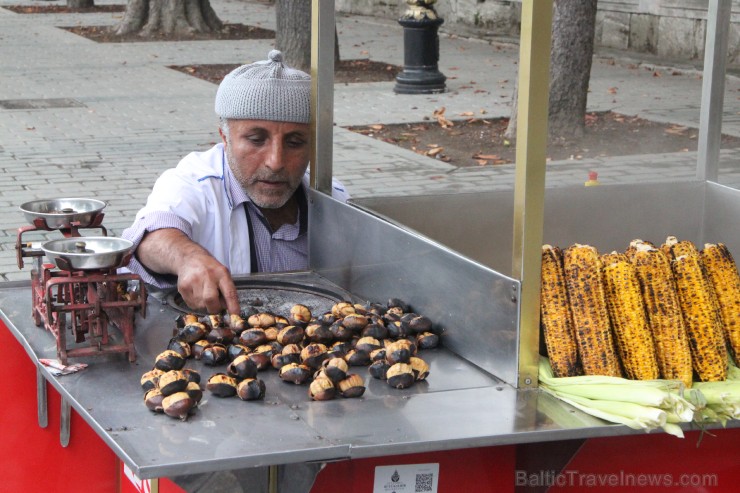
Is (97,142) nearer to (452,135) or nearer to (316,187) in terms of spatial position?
(452,135)

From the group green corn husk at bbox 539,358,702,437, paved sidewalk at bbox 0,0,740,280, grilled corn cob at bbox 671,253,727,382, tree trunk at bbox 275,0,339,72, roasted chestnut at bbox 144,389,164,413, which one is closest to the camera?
green corn husk at bbox 539,358,702,437

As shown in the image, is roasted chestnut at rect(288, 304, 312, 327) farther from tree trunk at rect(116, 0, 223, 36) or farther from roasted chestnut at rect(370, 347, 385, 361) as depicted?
tree trunk at rect(116, 0, 223, 36)

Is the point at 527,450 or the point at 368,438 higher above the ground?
the point at 368,438

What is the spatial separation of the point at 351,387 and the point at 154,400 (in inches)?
17.3

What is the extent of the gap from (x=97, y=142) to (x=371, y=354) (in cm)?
770

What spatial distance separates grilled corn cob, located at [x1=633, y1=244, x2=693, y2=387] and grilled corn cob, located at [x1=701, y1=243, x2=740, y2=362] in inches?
7.4

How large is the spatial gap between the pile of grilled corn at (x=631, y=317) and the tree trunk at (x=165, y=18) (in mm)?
16519

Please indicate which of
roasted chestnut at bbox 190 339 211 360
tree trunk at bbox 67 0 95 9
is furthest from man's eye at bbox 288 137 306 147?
tree trunk at bbox 67 0 95 9

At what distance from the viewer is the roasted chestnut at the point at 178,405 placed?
7.33 ft

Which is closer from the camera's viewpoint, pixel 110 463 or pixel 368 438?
pixel 368 438

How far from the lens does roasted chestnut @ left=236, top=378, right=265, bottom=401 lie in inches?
93.3

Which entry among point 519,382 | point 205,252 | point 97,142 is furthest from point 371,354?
point 97,142

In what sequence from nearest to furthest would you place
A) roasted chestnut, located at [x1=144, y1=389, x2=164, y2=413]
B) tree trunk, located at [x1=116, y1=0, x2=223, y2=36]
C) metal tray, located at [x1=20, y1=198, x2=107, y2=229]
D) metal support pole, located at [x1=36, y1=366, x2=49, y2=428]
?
1. roasted chestnut, located at [x1=144, y1=389, x2=164, y2=413]
2. metal tray, located at [x1=20, y1=198, x2=107, y2=229]
3. metal support pole, located at [x1=36, y1=366, x2=49, y2=428]
4. tree trunk, located at [x1=116, y1=0, x2=223, y2=36]

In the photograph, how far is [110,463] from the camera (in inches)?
129
